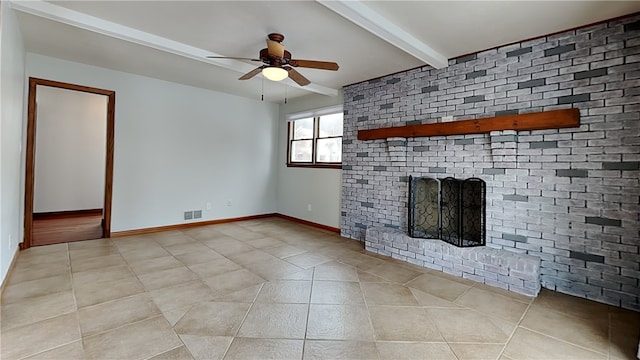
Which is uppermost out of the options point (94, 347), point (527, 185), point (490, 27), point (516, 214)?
point (490, 27)

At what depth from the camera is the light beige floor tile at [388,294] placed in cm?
Result: 257

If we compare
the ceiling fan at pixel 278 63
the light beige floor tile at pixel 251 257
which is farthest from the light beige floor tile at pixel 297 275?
the ceiling fan at pixel 278 63

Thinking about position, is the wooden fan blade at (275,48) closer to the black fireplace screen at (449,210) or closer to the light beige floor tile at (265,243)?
the black fireplace screen at (449,210)

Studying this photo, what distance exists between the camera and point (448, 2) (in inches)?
97.2

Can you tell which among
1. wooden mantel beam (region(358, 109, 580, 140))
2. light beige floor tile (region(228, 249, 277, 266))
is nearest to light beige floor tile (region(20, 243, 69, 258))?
light beige floor tile (region(228, 249, 277, 266))

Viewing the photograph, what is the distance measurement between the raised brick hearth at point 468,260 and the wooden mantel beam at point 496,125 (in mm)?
1320

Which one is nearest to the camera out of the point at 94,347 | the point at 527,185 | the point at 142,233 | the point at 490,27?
the point at 94,347

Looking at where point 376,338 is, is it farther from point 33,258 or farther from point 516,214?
point 33,258

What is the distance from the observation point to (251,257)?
12.2 ft

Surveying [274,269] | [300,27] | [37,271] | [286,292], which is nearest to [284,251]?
[274,269]

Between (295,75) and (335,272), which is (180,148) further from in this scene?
(335,272)

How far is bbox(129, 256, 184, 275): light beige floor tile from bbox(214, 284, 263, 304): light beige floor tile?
3.46 ft

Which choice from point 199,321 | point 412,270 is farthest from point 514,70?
point 199,321

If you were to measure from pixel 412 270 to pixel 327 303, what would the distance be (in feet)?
4.40
